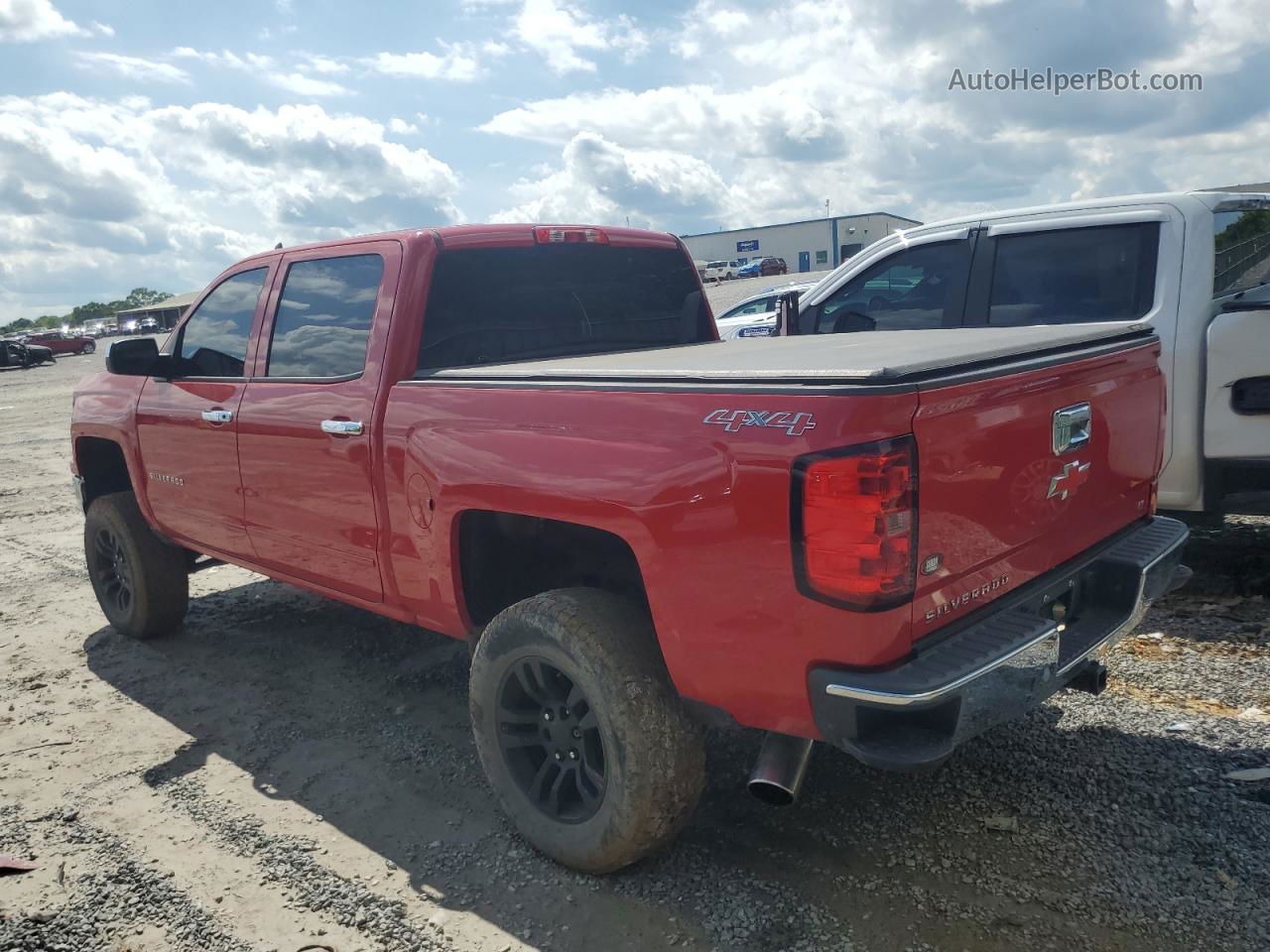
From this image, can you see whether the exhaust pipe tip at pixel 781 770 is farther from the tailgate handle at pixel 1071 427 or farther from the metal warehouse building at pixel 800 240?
the metal warehouse building at pixel 800 240

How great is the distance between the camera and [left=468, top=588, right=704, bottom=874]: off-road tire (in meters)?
2.61

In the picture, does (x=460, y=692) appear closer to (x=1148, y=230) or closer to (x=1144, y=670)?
(x=1144, y=670)

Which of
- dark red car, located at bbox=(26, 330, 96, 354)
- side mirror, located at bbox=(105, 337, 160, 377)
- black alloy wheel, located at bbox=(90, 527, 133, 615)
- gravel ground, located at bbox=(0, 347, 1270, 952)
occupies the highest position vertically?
side mirror, located at bbox=(105, 337, 160, 377)

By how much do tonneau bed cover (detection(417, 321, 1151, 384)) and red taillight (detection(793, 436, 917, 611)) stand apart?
7.7 inches

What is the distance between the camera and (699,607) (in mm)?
2398

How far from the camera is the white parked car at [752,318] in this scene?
11375 millimetres

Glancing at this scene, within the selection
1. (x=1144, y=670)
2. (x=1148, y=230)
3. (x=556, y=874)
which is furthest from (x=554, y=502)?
(x=1148, y=230)

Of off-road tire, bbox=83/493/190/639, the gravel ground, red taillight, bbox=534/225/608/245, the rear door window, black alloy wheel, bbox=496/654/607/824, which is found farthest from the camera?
the rear door window

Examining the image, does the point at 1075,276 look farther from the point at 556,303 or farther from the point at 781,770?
the point at 781,770

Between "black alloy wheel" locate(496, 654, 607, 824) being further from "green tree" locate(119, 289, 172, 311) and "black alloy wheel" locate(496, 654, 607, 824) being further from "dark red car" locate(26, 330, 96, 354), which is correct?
"green tree" locate(119, 289, 172, 311)

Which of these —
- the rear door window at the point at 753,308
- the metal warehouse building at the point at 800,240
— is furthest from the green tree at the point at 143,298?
the rear door window at the point at 753,308

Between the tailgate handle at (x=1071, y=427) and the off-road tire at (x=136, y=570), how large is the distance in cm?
440

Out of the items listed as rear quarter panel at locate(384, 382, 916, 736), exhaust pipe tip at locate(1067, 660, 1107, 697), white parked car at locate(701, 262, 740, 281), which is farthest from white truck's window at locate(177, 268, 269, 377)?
white parked car at locate(701, 262, 740, 281)

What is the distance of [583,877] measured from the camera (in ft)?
9.43
